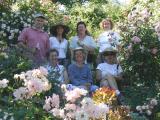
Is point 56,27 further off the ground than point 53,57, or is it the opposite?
point 56,27

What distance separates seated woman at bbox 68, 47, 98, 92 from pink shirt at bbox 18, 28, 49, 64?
1.83 ft

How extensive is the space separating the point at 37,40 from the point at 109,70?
122cm

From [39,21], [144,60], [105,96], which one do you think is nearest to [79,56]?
[39,21]

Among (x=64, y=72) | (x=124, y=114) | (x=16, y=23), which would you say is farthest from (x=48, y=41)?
(x=124, y=114)

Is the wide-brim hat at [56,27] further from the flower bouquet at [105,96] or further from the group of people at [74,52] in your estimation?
the flower bouquet at [105,96]

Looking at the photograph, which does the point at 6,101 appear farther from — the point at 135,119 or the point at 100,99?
the point at 135,119

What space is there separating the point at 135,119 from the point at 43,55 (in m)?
2.59

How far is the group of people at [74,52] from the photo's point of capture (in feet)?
24.8

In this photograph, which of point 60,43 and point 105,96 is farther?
point 60,43

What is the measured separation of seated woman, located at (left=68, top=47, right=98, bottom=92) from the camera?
756 cm

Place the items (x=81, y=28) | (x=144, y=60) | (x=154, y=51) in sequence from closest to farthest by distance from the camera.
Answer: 1. (x=81, y=28)
2. (x=154, y=51)
3. (x=144, y=60)

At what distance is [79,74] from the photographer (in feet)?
25.1

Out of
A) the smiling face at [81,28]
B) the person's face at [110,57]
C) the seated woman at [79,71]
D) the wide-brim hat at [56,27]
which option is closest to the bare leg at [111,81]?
the seated woman at [79,71]

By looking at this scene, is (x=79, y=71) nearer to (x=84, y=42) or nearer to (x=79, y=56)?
(x=79, y=56)
